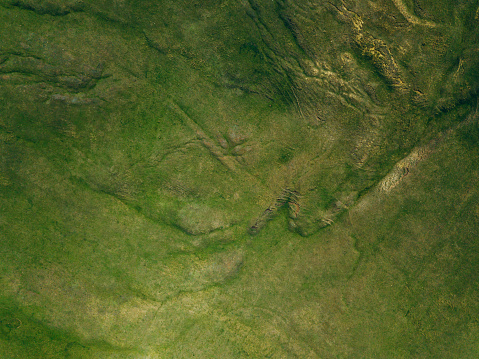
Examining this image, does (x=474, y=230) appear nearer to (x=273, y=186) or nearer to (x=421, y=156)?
(x=421, y=156)

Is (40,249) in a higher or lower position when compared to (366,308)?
lower

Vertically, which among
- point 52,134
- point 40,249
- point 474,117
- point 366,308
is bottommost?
point 40,249

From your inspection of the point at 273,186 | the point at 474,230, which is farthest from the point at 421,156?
the point at 273,186

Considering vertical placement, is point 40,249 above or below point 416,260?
below

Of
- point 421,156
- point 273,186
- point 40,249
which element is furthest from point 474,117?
point 40,249

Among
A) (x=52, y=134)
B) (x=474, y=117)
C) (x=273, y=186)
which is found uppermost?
(x=474, y=117)

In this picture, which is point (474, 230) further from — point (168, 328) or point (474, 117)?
point (168, 328)
